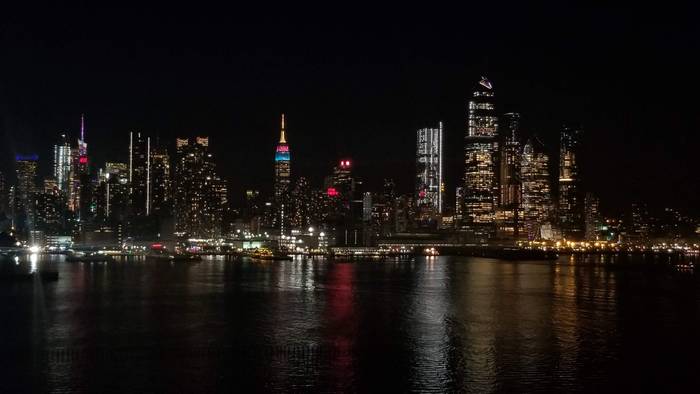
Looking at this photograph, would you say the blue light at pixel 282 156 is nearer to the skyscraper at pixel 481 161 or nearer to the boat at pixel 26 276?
the skyscraper at pixel 481 161

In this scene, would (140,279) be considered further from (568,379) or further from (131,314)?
(568,379)

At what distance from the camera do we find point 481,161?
502 ft

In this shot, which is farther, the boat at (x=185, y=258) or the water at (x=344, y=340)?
the boat at (x=185, y=258)

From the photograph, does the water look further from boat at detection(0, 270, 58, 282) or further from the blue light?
the blue light

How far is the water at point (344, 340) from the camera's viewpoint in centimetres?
1538

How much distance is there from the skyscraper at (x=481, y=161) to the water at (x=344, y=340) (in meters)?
112

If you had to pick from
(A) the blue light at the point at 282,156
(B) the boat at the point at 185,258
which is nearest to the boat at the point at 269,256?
(B) the boat at the point at 185,258

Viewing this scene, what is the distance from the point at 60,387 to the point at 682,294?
105ft

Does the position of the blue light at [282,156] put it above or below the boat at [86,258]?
above

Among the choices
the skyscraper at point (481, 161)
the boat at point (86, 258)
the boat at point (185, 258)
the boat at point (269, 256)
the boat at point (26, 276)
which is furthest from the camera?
the skyscraper at point (481, 161)

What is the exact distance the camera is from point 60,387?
1463 cm

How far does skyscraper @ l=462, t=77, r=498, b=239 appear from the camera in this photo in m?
148

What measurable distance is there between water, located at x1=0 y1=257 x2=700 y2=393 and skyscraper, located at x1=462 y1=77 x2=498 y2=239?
112 m

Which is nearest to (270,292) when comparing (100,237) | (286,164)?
(100,237)
